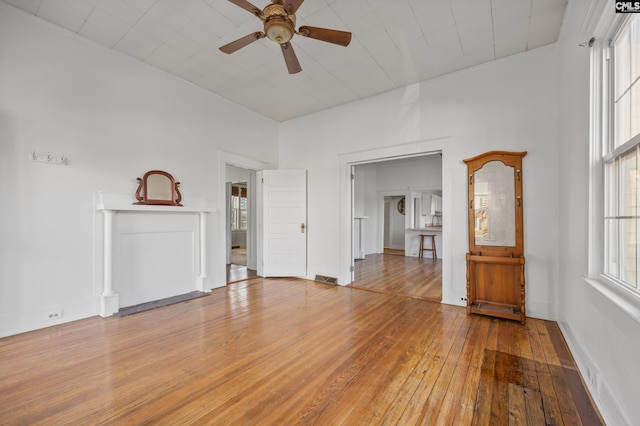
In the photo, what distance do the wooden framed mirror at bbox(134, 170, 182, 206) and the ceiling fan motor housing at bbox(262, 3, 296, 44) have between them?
2.67 metres

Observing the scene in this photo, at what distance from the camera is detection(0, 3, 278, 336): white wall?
281cm

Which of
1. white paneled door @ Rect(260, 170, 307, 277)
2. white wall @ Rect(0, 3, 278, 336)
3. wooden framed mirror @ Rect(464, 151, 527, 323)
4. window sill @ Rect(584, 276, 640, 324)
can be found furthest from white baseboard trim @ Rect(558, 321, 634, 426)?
white wall @ Rect(0, 3, 278, 336)

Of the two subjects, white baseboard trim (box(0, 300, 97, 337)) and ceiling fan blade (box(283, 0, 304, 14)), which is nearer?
ceiling fan blade (box(283, 0, 304, 14))

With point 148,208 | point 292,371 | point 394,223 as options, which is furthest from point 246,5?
point 394,223

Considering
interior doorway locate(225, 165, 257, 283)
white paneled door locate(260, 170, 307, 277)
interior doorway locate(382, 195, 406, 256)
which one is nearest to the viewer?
white paneled door locate(260, 170, 307, 277)

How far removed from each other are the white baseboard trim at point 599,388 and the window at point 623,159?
65 cm

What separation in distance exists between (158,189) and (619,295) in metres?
4.81

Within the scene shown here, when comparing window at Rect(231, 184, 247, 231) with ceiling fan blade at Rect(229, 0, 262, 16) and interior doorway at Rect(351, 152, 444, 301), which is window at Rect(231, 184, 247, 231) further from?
ceiling fan blade at Rect(229, 0, 262, 16)

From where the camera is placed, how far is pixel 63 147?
3.14m

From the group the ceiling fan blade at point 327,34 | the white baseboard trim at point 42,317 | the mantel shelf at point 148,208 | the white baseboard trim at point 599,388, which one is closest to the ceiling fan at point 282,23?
the ceiling fan blade at point 327,34

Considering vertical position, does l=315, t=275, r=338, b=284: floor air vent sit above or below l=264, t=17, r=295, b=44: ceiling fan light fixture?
below

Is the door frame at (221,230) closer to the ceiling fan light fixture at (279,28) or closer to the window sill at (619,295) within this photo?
the ceiling fan light fixture at (279,28)

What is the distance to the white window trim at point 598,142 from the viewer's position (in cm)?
191

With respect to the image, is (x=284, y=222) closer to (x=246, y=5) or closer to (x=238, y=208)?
(x=246, y=5)
